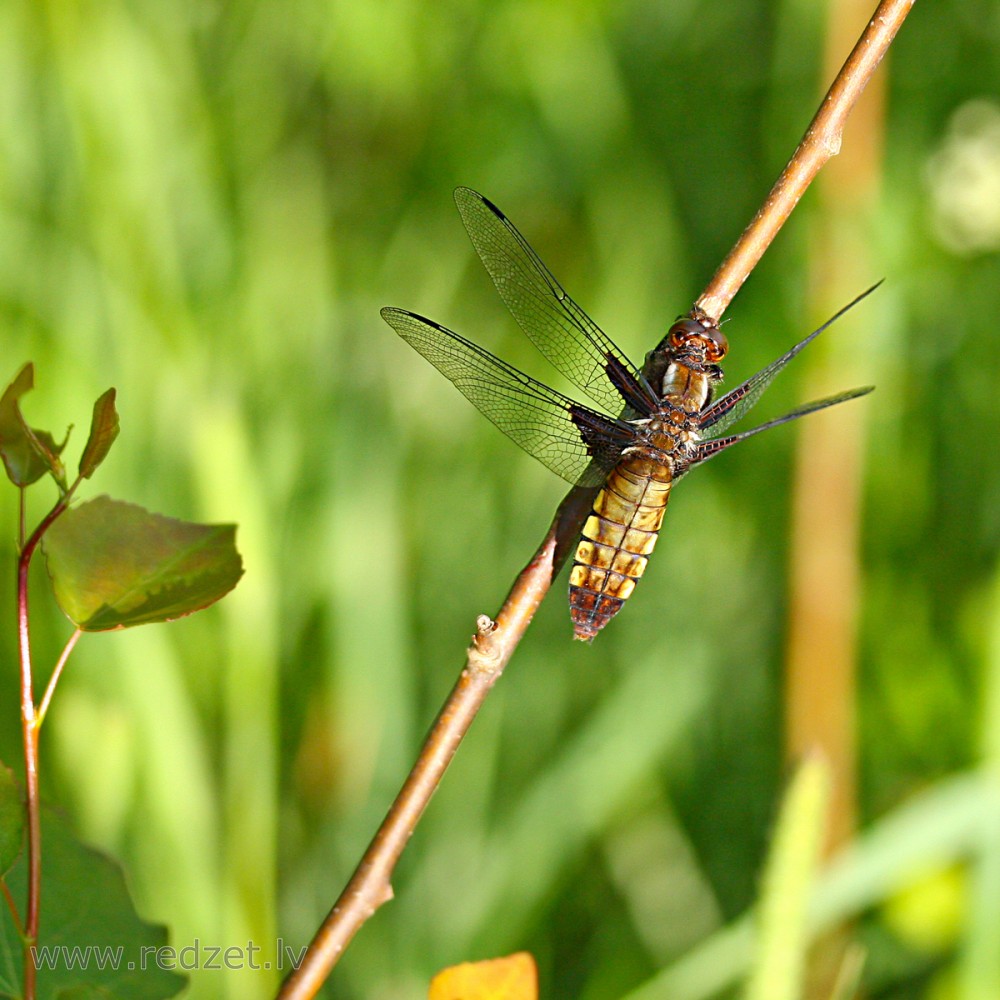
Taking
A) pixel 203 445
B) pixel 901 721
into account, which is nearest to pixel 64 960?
pixel 203 445

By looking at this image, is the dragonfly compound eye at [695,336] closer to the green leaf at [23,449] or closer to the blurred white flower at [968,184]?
the green leaf at [23,449]

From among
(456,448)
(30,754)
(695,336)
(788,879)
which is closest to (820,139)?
(695,336)

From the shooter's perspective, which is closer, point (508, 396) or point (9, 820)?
point (9, 820)

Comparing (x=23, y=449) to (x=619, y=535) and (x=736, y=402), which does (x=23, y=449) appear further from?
(x=736, y=402)

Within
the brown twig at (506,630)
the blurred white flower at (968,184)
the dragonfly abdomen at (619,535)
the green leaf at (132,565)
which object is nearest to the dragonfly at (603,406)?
the dragonfly abdomen at (619,535)

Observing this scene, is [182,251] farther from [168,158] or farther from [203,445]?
[203,445]

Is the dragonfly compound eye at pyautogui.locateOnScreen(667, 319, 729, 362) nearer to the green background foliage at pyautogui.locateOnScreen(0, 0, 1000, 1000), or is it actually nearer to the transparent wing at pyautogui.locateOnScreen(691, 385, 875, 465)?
the transparent wing at pyautogui.locateOnScreen(691, 385, 875, 465)
